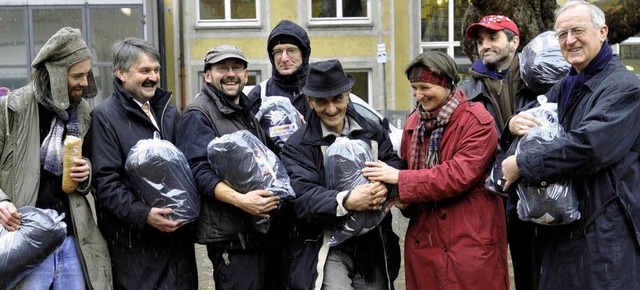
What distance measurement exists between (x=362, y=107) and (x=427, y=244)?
262 inches

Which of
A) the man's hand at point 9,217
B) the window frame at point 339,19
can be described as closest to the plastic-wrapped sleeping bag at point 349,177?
the man's hand at point 9,217

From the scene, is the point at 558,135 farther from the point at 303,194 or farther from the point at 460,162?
the point at 303,194

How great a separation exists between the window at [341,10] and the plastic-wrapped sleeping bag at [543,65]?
17.2 meters

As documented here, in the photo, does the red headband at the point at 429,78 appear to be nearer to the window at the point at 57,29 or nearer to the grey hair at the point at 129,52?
the grey hair at the point at 129,52

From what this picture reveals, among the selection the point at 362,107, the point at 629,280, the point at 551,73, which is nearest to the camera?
the point at 629,280

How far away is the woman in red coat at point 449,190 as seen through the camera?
13.5 feet

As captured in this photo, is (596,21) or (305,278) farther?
(305,278)

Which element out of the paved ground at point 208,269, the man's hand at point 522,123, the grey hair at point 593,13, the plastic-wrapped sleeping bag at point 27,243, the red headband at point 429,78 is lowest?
the paved ground at point 208,269

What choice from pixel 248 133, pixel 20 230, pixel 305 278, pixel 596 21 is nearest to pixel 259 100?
pixel 248 133

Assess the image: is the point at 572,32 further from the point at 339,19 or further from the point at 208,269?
the point at 339,19

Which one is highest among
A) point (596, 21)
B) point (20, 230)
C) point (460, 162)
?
point (596, 21)

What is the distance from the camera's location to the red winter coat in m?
Result: 4.12

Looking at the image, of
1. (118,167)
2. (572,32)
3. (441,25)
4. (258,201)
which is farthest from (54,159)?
(441,25)

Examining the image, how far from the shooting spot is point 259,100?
5160 mm
